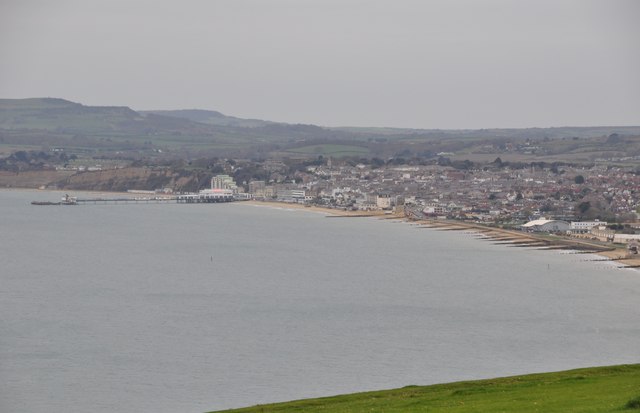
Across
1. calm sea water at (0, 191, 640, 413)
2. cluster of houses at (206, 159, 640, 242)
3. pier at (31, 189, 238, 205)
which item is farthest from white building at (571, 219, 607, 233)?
pier at (31, 189, 238, 205)

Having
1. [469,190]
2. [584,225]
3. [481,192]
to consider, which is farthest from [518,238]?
[469,190]

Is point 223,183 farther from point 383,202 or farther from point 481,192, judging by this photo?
point 481,192

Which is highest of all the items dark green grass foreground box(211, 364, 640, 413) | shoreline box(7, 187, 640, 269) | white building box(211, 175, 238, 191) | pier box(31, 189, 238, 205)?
dark green grass foreground box(211, 364, 640, 413)

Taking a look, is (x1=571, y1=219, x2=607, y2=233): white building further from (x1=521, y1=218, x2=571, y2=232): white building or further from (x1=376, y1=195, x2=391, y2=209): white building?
(x1=376, y1=195, x2=391, y2=209): white building

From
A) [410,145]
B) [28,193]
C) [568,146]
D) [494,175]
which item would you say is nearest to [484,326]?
[494,175]

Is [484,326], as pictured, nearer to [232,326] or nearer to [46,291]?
[232,326]

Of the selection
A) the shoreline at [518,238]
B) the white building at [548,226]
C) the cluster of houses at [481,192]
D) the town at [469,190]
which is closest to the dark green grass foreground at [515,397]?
the shoreline at [518,238]

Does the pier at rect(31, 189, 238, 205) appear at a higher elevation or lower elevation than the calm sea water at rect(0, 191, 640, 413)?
lower
